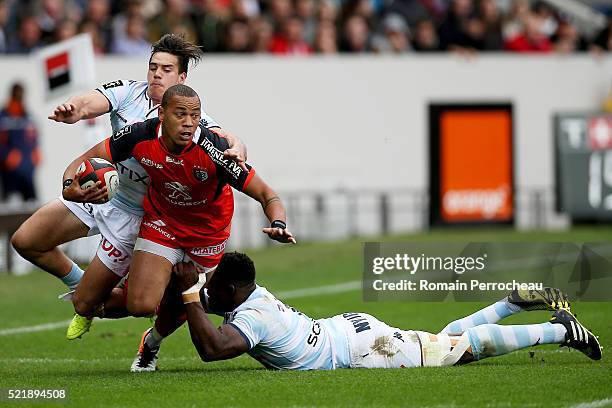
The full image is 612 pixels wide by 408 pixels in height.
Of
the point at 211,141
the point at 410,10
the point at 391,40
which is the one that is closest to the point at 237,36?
the point at 391,40

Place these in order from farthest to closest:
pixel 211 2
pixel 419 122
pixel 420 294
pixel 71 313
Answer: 1. pixel 419 122
2. pixel 211 2
3. pixel 71 313
4. pixel 420 294

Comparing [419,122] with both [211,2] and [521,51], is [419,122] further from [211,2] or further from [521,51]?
[211,2]

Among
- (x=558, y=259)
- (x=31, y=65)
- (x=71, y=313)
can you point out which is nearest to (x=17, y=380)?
(x=558, y=259)

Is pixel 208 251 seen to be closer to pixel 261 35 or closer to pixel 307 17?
pixel 261 35

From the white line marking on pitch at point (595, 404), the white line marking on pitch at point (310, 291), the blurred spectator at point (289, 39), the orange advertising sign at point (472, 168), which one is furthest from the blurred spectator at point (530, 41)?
the white line marking on pitch at point (595, 404)

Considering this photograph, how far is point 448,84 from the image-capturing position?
80.8 ft

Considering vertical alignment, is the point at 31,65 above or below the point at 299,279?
above

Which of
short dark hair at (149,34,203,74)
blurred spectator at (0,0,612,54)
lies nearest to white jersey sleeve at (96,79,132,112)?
→ short dark hair at (149,34,203,74)

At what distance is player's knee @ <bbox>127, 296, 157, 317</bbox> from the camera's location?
33.4 feet

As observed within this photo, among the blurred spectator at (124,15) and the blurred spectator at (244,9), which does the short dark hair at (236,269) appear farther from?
the blurred spectator at (244,9)

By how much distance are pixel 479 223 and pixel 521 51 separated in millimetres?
3705

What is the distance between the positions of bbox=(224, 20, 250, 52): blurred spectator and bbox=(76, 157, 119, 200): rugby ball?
13.3 meters

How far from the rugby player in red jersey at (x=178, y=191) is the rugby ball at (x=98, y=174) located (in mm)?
118

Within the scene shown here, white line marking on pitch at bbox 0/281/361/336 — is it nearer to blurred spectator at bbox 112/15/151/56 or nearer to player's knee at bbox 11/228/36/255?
player's knee at bbox 11/228/36/255
